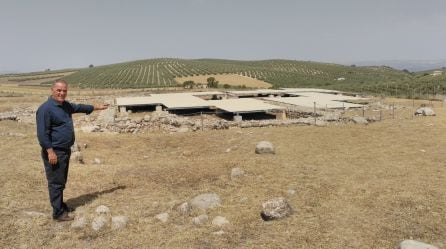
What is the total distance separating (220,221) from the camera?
27.1 feet

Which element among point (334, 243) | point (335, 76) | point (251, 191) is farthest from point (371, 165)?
point (335, 76)

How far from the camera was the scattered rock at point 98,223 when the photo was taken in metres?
7.95

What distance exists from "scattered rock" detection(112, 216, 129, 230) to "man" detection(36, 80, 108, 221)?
0.97 m

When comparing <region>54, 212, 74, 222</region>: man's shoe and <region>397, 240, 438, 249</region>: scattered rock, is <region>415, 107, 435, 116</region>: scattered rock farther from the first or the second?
<region>54, 212, 74, 222</region>: man's shoe

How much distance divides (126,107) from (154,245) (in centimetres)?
3171

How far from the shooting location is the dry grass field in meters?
7.52

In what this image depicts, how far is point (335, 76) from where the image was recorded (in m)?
128

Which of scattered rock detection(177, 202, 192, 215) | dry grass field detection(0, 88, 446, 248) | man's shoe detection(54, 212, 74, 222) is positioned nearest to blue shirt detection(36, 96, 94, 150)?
man's shoe detection(54, 212, 74, 222)

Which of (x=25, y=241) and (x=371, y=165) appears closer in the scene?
(x=25, y=241)

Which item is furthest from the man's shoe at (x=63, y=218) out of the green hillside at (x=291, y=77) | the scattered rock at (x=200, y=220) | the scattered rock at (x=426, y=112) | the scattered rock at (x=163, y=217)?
the green hillside at (x=291, y=77)

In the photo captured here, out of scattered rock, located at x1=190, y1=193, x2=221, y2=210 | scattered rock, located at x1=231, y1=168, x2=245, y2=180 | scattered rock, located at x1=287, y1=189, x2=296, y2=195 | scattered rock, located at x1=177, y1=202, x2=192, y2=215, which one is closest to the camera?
scattered rock, located at x1=177, y1=202, x2=192, y2=215

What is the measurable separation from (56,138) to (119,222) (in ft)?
6.69

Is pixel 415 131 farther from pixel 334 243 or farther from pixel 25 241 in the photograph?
pixel 25 241

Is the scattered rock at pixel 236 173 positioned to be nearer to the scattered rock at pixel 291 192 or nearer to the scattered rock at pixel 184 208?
the scattered rock at pixel 291 192
